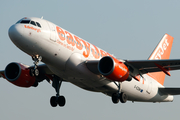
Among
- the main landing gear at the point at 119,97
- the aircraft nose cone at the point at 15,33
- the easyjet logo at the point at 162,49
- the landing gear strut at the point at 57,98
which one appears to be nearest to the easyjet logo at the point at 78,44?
the aircraft nose cone at the point at 15,33

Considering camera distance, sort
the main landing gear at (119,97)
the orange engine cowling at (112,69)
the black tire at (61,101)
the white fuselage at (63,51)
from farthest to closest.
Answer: the black tire at (61,101) → the main landing gear at (119,97) → the orange engine cowling at (112,69) → the white fuselage at (63,51)

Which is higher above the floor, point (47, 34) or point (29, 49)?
point (47, 34)

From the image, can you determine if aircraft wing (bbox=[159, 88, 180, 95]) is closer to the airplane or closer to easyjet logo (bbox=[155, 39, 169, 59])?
the airplane

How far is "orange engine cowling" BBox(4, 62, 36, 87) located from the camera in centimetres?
3304

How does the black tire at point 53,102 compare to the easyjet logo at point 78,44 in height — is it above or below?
below

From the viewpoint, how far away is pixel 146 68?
31.1 m

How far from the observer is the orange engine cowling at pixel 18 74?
1301 inches

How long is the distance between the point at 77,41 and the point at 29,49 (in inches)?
187

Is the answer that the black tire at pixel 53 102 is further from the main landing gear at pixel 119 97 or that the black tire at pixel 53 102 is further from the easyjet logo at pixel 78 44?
the easyjet logo at pixel 78 44

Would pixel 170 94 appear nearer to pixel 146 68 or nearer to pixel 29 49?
pixel 146 68

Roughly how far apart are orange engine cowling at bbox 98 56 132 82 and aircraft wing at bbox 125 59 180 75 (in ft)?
4.95

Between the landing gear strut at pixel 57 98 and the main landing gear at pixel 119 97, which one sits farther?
the landing gear strut at pixel 57 98

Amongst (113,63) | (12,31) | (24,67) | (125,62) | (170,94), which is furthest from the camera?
(170,94)

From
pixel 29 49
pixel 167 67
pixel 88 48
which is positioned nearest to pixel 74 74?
pixel 88 48
